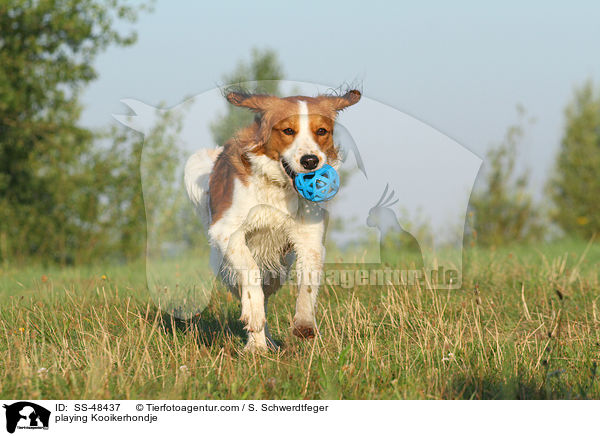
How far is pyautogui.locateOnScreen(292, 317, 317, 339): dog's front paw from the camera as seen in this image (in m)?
4.01

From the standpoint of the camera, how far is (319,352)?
371 centimetres

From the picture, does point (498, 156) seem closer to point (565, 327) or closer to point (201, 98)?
point (565, 327)

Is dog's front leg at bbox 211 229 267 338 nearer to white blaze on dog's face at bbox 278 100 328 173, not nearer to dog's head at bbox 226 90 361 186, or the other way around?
dog's head at bbox 226 90 361 186

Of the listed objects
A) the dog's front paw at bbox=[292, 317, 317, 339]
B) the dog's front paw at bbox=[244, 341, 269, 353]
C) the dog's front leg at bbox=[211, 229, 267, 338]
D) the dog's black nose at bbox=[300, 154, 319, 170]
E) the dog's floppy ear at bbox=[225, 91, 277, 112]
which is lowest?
the dog's front paw at bbox=[244, 341, 269, 353]

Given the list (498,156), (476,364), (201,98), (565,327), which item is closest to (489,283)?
(565,327)

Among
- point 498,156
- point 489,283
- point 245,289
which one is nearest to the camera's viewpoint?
point 245,289

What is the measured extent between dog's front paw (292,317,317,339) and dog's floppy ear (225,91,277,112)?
1.40m

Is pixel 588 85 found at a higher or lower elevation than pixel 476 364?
higher

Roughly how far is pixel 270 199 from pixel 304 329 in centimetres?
88

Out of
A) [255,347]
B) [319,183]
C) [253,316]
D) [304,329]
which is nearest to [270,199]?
[319,183]
